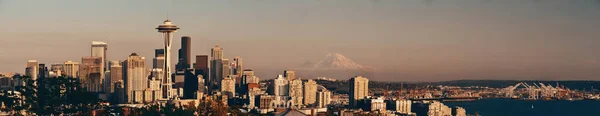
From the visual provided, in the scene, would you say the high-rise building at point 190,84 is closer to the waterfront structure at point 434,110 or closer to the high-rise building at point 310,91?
the high-rise building at point 310,91

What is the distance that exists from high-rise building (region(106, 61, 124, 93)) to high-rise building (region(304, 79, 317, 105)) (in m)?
7.53

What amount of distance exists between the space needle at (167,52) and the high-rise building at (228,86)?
227 cm

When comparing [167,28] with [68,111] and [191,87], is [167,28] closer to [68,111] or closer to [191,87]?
[191,87]

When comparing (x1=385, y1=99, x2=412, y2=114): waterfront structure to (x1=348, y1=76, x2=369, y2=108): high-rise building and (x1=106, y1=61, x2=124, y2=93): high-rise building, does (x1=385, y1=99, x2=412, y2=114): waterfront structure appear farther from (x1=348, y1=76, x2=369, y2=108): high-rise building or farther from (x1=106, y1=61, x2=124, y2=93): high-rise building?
(x1=106, y1=61, x2=124, y2=93): high-rise building

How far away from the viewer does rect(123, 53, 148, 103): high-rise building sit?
34.5 m

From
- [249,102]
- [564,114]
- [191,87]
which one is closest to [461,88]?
[564,114]

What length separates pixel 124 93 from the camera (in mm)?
35000

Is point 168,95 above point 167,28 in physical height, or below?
below

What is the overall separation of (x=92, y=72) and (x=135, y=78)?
80.3 inches

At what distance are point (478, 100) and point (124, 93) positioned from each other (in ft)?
81.9

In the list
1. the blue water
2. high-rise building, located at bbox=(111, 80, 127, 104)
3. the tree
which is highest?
the tree

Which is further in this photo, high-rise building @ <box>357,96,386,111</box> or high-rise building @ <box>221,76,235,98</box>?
high-rise building @ <box>221,76,235,98</box>

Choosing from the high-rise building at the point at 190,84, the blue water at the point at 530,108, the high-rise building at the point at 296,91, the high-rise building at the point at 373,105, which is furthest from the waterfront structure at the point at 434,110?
the high-rise building at the point at 190,84

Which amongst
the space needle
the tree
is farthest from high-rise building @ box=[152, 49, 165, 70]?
the tree
